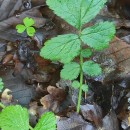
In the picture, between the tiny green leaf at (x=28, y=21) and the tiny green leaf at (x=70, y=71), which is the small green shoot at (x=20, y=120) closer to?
the tiny green leaf at (x=70, y=71)

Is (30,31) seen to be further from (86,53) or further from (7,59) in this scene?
(86,53)

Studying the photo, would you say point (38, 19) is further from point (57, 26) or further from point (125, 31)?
point (125, 31)

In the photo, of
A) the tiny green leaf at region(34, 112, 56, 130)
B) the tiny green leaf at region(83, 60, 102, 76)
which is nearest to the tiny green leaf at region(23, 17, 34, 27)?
the tiny green leaf at region(83, 60, 102, 76)

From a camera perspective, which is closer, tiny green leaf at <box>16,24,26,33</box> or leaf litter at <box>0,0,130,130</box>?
leaf litter at <box>0,0,130,130</box>

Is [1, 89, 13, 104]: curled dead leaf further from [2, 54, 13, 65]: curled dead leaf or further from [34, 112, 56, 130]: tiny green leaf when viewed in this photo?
[34, 112, 56, 130]: tiny green leaf

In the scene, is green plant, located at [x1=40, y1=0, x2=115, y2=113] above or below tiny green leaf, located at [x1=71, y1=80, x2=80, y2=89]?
above

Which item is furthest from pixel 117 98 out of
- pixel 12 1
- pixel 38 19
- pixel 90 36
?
pixel 12 1

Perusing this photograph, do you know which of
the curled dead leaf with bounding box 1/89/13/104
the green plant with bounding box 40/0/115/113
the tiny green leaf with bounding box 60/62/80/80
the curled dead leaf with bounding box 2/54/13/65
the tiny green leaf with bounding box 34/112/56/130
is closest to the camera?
the tiny green leaf with bounding box 34/112/56/130

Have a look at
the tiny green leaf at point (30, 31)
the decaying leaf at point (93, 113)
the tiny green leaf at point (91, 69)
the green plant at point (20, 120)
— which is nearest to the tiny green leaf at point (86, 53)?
the tiny green leaf at point (91, 69)
